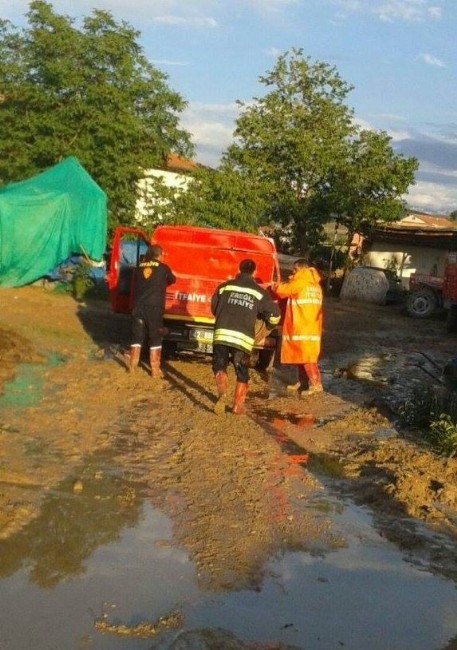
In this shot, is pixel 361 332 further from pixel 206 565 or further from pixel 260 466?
pixel 206 565

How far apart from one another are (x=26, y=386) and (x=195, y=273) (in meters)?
3.77

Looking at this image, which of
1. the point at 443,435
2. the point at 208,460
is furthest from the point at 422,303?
the point at 208,460

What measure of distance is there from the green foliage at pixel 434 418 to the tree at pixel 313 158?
23.9 m

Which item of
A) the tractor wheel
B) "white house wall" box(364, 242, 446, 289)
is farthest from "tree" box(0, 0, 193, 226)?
"white house wall" box(364, 242, 446, 289)

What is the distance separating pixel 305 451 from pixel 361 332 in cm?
1388

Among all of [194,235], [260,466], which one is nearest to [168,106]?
[194,235]

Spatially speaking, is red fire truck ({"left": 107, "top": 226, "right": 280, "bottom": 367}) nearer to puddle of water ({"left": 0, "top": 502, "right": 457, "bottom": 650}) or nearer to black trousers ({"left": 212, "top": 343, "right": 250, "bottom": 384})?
black trousers ({"left": 212, "top": 343, "right": 250, "bottom": 384})

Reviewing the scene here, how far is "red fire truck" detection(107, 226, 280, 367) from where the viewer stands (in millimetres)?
12102

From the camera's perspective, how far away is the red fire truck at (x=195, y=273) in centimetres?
1210

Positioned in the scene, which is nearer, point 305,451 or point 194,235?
point 305,451

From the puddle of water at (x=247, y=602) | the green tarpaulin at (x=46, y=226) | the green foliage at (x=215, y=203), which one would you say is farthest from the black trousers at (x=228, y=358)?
the green foliage at (x=215, y=203)

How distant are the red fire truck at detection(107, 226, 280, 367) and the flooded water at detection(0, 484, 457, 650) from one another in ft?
21.3

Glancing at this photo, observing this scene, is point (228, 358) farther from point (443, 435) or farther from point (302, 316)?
point (443, 435)

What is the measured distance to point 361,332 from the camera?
21.8 metres
